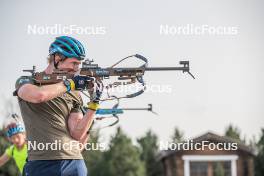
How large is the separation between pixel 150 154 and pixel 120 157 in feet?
30.0

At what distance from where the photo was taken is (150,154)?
54.3 meters

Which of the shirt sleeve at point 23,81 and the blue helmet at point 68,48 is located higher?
the blue helmet at point 68,48

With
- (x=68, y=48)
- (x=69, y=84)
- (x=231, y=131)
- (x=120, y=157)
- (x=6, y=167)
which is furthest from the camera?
(x=231, y=131)

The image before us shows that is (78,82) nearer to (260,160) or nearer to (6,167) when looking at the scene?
(6,167)

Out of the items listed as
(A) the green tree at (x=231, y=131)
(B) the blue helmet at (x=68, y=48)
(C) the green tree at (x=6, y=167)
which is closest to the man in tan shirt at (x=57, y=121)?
(B) the blue helmet at (x=68, y=48)

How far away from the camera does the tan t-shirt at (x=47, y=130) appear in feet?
18.3

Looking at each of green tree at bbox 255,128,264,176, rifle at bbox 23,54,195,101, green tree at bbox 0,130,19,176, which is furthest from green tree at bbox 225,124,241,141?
rifle at bbox 23,54,195,101

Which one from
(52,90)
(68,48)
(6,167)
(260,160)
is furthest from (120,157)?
(52,90)

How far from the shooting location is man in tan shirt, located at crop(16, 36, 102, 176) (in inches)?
219

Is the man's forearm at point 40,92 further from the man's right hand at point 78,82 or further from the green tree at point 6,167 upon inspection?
the green tree at point 6,167

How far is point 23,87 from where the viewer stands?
5.54m

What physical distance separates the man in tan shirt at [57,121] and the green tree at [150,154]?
46.9m

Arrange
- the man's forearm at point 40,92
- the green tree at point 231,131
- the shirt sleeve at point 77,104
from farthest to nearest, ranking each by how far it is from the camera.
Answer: the green tree at point 231,131
the shirt sleeve at point 77,104
the man's forearm at point 40,92

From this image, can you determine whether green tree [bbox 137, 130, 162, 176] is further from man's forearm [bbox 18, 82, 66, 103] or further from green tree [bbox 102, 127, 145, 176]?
man's forearm [bbox 18, 82, 66, 103]
